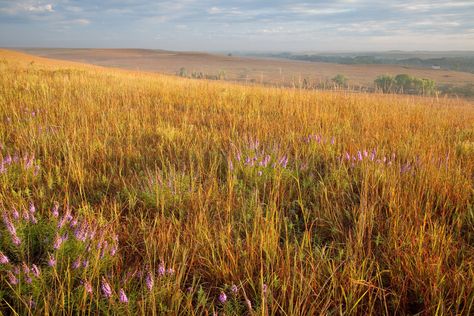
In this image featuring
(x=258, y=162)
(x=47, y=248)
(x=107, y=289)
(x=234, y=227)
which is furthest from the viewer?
(x=258, y=162)

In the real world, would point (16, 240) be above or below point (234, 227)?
above

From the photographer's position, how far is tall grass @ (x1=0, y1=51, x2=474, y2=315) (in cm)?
122

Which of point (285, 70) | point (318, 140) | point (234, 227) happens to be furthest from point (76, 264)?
point (285, 70)

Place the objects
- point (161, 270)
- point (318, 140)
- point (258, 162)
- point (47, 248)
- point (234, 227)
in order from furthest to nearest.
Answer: point (318, 140) → point (258, 162) → point (234, 227) → point (47, 248) → point (161, 270)

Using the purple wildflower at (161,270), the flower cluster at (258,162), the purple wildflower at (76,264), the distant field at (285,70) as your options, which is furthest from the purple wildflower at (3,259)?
the distant field at (285,70)

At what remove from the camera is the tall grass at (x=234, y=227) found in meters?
1.22

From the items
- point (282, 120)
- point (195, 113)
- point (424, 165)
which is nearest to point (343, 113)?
point (282, 120)

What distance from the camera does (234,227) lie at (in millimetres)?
1748

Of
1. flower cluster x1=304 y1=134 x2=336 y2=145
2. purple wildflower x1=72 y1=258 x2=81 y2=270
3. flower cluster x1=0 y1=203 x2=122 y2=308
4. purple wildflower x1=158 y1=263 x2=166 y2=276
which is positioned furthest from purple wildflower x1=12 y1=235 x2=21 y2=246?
flower cluster x1=304 y1=134 x2=336 y2=145

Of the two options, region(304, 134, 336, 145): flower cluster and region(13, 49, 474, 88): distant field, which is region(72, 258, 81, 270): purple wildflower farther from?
region(13, 49, 474, 88): distant field

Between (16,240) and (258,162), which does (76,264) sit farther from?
(258,162)

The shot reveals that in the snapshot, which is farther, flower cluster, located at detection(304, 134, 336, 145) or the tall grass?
→ flower cluster, located at detection(304, 134, 336, 145)

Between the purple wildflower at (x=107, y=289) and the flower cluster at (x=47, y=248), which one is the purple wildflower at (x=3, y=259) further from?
the purple wildflower at (x=107, y=289)

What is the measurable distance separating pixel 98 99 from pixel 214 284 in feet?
15.3
